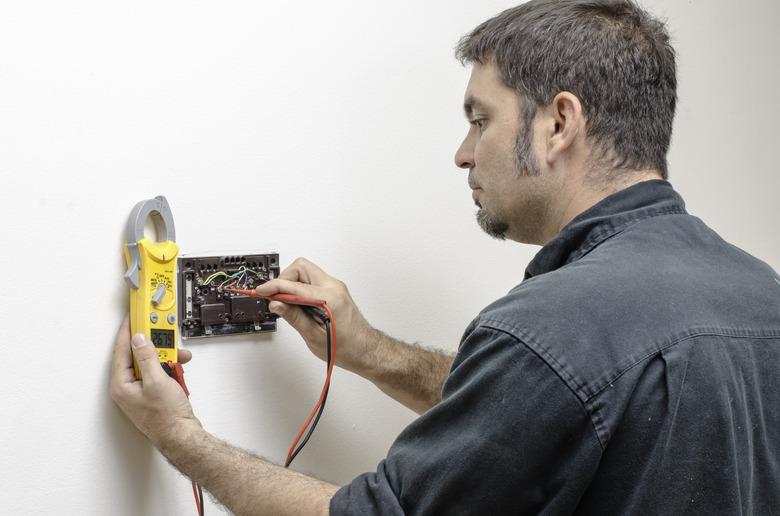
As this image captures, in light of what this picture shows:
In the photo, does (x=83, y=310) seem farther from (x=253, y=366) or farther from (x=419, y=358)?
(x=419, y=358)

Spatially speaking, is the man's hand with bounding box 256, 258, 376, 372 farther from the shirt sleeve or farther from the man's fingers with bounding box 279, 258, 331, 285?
the shirt sleeve

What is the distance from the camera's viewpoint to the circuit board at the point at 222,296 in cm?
122

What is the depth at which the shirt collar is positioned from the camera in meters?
1.07

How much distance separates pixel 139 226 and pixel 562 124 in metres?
0.64

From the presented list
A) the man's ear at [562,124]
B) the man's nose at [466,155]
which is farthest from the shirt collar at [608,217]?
the man's nose at [466,155]

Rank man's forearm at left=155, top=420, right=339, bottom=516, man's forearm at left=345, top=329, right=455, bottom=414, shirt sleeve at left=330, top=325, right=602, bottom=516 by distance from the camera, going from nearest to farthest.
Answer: shirt sleeve at left=330, top=325, right=602, bottom=516 < man's forearm at left=155, top=420, right=339, bottom=516 < man's forearm at left=345, top=329, right=455, bottom=414

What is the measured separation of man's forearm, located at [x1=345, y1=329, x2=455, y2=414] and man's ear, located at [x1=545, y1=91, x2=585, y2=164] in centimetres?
46

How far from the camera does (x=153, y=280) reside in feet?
3.74

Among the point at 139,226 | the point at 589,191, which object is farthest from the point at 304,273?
the point at 589,191

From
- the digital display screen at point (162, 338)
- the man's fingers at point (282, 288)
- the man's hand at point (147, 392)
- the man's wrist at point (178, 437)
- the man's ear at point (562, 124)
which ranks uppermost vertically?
the man's ear at point (562, 124)

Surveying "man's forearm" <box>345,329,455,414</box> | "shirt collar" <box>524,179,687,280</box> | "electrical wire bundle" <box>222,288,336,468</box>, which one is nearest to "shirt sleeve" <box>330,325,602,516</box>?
"shirt collar" <box>524,179,687,280</box>

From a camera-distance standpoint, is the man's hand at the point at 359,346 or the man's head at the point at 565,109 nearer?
the man's head at the point at 565,109

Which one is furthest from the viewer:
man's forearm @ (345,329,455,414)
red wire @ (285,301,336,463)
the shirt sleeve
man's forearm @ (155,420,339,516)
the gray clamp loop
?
man's forearm @ (345,329,455,414)

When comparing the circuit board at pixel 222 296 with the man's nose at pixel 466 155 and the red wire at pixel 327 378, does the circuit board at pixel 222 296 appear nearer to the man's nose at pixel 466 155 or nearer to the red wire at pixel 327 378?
the red wire at pixel 327 378
